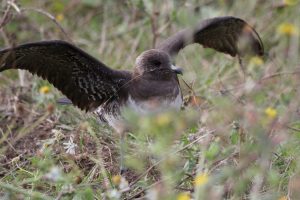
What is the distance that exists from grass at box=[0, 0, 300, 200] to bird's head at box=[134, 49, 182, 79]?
275 mm

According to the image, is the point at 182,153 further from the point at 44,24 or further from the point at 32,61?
the point at 44,24

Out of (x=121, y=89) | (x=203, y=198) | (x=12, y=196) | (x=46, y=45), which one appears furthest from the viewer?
(x=121, y=89)

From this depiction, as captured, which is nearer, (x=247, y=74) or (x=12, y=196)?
(x=12, y=196)

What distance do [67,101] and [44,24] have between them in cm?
195

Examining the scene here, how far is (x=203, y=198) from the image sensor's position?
348 centimetres

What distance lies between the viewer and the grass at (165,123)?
3.77m

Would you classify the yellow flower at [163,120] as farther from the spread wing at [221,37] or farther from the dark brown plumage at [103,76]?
the spread wing at [221,37]

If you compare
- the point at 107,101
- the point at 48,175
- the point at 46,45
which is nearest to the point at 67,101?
the point at 107,101

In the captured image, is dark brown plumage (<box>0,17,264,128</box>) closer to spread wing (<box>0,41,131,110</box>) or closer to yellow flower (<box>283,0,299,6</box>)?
spread wing (<box>0,41,131,110</box>)

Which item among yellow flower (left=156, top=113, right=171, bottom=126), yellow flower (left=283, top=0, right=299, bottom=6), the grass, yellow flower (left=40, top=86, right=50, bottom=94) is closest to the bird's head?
the grass

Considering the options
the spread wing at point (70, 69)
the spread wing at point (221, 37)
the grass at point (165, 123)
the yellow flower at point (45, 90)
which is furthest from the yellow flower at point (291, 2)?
the yellow flower at point (45, 90)

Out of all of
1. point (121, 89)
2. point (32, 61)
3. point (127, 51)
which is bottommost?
point (127, 51)

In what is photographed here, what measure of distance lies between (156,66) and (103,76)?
423 mm

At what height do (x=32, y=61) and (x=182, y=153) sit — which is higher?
(x=32, y=61)
